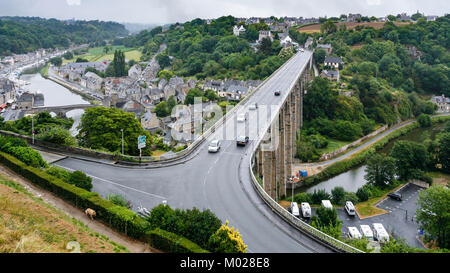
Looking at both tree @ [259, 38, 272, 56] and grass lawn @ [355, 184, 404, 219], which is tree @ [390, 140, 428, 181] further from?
tree @ [259, 38, 272, 56]

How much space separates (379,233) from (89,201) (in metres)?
21.7

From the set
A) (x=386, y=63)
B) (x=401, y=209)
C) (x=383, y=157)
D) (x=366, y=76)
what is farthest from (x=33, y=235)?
(x=386, y=63)

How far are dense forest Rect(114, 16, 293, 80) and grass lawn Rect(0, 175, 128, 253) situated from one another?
2740 inches

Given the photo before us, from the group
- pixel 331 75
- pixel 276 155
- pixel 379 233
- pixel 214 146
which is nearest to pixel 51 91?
pixel 331 75

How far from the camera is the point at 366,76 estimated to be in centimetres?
7525

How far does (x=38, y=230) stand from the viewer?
13.8m

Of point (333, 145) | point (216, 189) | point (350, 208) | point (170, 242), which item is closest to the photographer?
point (170, 242)

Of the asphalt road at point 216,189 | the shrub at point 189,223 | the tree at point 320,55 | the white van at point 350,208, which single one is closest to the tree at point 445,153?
the white van at point 350,208

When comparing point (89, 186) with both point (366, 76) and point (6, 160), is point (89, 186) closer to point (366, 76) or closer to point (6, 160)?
point (6, 160)

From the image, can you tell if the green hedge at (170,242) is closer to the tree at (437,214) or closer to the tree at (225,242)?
the tree at (225,242)

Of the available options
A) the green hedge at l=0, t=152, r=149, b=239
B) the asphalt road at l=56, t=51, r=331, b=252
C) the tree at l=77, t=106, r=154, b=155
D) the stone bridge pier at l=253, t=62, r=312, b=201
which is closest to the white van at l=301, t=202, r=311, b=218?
the stone bridge pier at l=253, t=62, r=312, b=201

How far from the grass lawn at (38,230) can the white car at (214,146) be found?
38.5 feet

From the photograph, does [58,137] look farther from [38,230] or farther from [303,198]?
[303,198]

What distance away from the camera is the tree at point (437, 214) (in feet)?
85.0
